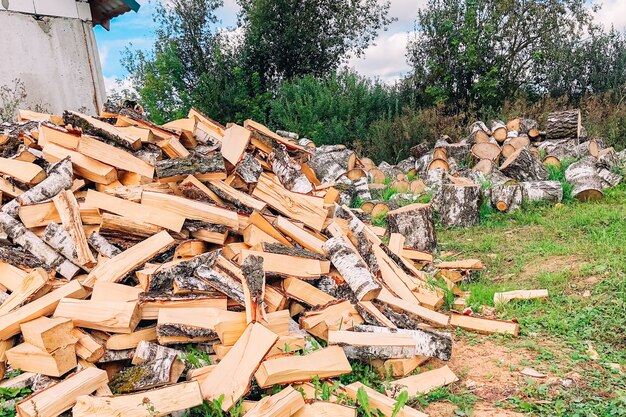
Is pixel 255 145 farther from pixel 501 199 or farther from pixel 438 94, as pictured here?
pixel 438 94

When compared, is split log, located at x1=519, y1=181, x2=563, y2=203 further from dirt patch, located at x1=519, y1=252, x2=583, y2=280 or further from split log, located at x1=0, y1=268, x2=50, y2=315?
split log, located at x1=0, y1=268, x2=50, y2=315

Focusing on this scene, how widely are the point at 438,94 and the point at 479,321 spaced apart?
36.3 feet

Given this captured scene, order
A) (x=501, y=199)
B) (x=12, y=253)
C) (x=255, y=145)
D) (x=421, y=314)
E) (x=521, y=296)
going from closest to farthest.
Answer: (x=12, y=253) → (x=421, y=314) → (x=521, y=296) → (x=255, y=145) → (x=501, y=199)

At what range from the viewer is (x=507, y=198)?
7039 mm

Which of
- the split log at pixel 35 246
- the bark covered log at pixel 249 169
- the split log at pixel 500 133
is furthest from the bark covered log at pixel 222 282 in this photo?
the split log at pixel 500 133

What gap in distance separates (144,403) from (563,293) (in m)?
3.32

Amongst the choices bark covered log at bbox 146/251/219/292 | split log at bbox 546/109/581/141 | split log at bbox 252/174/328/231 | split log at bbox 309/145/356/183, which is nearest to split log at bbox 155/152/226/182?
split log at bbox 252/174/328/231

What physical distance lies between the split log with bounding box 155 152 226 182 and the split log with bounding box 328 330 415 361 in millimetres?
1702

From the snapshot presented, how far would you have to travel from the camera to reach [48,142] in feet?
13.8

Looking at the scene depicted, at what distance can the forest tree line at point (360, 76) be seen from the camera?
12.5 m

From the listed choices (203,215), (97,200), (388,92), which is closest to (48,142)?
(97,200)

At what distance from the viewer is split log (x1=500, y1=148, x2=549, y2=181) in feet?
26.1

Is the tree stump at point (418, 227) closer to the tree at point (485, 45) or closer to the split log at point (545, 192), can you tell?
the split log at point (545, 192)

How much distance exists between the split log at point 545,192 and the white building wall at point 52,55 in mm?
7328
